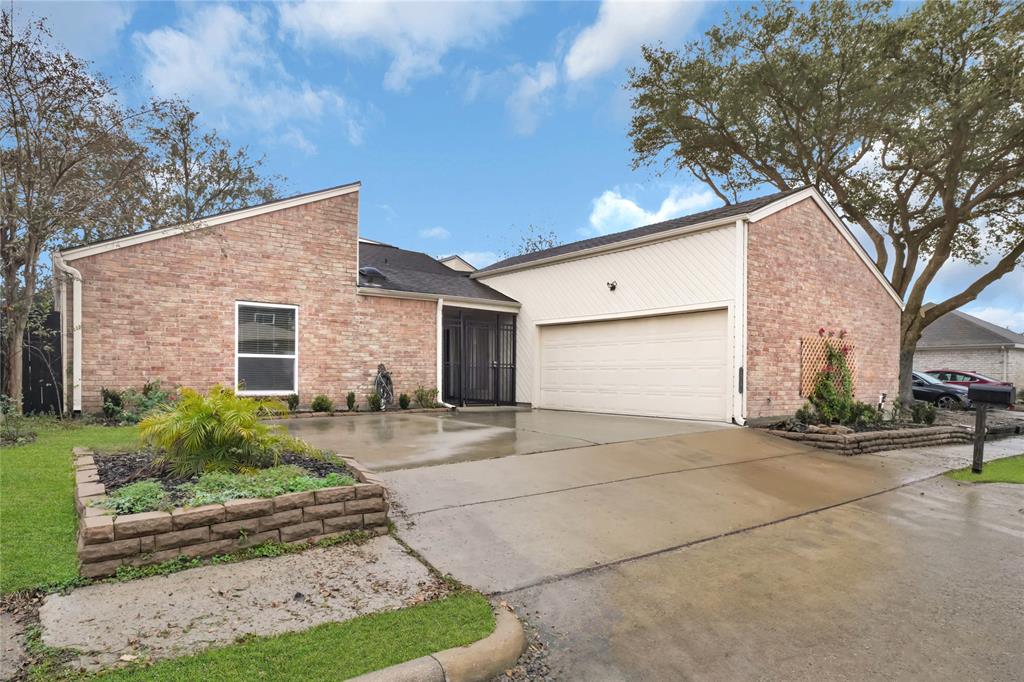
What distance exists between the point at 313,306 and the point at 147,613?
9.34 meters

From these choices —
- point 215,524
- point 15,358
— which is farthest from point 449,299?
point 215,524

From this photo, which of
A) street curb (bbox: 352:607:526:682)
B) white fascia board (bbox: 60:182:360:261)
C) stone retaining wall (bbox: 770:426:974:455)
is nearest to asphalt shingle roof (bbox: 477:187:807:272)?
stone retaining wall (bbox: 770:426:974:455)

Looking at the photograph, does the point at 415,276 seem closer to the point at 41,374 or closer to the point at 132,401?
the point at 132,401

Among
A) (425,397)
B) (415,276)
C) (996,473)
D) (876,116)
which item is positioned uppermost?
(876,116)

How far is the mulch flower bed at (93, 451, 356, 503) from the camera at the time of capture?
425 cm

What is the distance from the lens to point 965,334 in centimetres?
2781

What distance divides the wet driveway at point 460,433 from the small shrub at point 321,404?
523mm

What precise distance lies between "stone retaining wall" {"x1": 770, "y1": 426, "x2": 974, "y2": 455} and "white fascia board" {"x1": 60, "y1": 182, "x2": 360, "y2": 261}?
10333mm

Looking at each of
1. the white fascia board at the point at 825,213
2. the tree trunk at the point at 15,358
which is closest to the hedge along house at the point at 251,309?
the tree trunk at the point at 15,358

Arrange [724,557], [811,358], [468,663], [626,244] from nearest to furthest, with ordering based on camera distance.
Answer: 1. [468,663]
2. [724,557]
3. [811,358]
4. [626,244]

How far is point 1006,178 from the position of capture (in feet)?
51.5

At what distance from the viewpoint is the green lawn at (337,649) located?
237 cm

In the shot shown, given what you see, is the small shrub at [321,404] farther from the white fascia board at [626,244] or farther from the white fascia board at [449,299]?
the white fascia board at [626,244]

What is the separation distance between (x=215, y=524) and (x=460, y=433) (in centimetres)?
540
